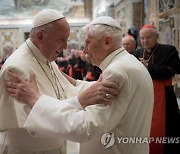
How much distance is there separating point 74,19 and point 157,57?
636 inches

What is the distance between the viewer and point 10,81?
1.71 meters

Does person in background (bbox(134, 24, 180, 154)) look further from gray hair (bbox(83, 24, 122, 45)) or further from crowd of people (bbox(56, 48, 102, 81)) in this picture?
crowd of people (bbox(56, 48, 102, 81))

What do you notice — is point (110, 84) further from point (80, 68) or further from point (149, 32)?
point (80, 68)

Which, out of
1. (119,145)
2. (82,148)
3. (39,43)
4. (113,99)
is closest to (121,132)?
(119,145)

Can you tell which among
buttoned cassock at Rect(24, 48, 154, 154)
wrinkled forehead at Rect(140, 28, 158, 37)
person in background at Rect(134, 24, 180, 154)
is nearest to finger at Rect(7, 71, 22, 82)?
buttoned cassock at Rect(24, 48, 154, 154)

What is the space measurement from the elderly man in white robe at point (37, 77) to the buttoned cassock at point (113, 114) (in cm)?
14

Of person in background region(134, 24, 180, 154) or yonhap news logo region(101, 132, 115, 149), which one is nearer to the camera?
yonhap news logo region(101, 132, 115, 149)

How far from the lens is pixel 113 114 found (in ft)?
5.01

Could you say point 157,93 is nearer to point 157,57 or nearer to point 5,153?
point 157,57

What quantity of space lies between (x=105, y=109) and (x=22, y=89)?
46 centimetres

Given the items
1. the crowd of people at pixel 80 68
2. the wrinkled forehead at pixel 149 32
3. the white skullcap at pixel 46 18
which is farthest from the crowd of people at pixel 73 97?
the crowd of people at pixel 80 68

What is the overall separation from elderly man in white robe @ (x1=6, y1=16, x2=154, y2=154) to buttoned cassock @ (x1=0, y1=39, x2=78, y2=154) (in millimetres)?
87

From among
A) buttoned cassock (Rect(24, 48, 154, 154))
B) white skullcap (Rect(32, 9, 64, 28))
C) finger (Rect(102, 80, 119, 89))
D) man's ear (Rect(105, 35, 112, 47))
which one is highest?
white skullcap (Rect(32, 9, 64, 28))

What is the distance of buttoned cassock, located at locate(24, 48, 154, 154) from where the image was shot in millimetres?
1488
